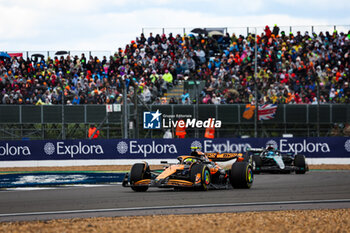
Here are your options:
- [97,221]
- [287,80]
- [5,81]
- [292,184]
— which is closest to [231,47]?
[287,80]

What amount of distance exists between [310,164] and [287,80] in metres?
5.25

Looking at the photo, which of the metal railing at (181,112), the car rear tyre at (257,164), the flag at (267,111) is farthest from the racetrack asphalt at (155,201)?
the metal railing at (181,112)

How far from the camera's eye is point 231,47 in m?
35.4

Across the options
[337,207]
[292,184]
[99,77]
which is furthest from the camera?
[99,77]

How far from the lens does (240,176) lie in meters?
15.4

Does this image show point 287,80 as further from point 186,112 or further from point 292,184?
point 292,184

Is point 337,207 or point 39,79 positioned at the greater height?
point 39,79

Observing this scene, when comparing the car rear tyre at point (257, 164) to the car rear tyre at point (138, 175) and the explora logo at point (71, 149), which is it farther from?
the explora logo at point (71, 149)

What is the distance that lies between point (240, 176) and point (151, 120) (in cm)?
1439

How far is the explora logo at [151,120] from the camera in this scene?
96.3 ft

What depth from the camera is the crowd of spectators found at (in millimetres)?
30500

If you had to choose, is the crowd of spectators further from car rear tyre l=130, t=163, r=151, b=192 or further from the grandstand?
car rear tyre l=130, t=163, r=151, b=192

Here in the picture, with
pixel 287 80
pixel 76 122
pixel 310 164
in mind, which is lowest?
pixel 310 164

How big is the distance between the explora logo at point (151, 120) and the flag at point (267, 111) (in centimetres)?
473
